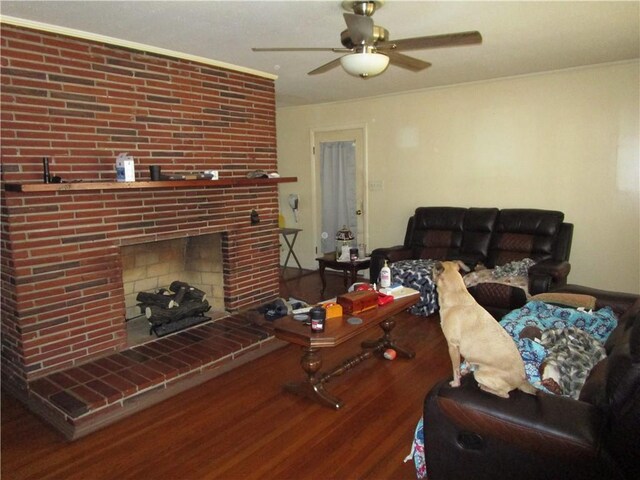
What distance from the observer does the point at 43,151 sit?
9.01ft

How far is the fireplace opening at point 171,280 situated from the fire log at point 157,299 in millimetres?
25

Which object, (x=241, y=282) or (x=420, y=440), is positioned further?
(x=241, y=282)

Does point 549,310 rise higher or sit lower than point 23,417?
higher

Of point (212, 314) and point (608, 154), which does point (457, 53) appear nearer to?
point (608, 154)

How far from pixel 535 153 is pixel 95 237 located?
4119 mm

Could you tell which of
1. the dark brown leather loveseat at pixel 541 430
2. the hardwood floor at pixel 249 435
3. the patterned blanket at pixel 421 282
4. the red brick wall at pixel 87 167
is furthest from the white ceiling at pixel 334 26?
the hardwood floor at pixel 249 435

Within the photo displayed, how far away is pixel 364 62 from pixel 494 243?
2.96 m

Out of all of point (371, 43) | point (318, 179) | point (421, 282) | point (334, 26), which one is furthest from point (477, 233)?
point (371, 43)

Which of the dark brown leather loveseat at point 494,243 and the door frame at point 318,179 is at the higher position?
the door frame at point 318,179

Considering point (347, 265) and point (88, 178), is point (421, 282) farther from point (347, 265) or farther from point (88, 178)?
point (88, 178)

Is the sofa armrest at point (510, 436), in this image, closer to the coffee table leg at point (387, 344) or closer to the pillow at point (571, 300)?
the pillow at point (571, 300)

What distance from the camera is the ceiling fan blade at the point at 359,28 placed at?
2018mm

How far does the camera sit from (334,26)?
2.77 m

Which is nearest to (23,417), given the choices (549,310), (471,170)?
(549,310)
